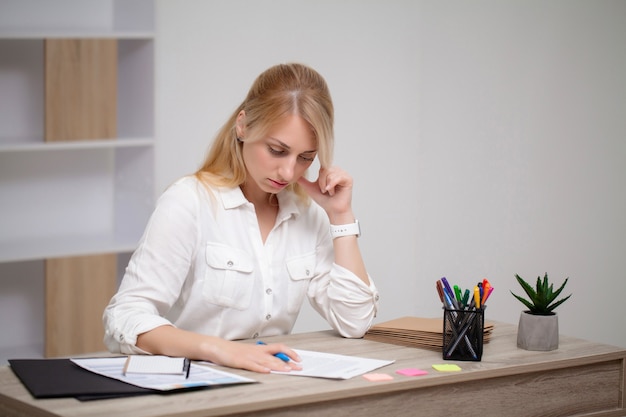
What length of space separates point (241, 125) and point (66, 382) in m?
0.92

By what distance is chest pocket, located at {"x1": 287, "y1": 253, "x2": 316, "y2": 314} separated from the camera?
2.47 metres

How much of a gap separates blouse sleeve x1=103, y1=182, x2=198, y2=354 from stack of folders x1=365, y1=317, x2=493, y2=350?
0.50m

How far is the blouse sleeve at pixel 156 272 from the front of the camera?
80.7 inches

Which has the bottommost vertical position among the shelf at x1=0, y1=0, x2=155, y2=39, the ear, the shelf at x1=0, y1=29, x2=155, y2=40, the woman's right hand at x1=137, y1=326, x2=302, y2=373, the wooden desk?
the wooden desk

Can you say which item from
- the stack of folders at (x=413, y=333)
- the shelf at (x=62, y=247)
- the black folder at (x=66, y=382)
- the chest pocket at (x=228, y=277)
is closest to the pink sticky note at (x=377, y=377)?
the stack of folders at (x=413, y=333)

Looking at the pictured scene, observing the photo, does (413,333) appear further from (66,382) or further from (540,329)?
(66,382)

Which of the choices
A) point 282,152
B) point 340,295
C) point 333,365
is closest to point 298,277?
point 340,295

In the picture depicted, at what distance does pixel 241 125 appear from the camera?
2406 mm

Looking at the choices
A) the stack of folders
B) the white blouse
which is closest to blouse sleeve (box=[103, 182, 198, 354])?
the white blouse

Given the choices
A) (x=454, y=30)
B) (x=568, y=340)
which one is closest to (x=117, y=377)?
(x=568, y=340)

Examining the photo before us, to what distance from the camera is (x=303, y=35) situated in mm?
4348

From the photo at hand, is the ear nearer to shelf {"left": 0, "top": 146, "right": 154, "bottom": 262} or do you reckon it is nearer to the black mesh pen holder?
the black mesh pen holder

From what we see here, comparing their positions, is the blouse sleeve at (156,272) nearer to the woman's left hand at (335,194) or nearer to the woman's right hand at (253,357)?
the woman's right hand at (253,357)

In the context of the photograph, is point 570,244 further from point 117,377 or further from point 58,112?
point 117,377
